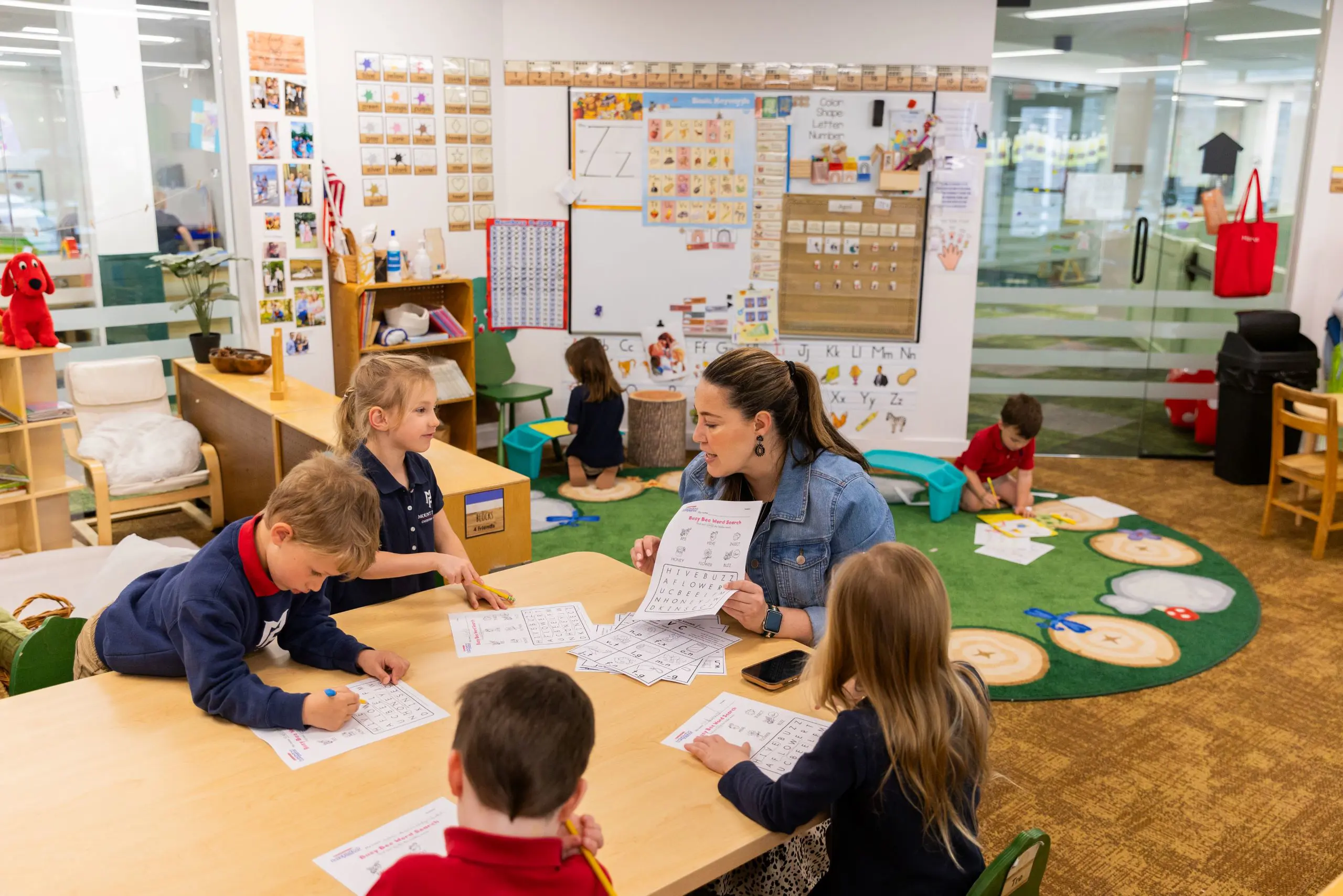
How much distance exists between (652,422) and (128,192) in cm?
291

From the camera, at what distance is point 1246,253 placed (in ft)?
20.5

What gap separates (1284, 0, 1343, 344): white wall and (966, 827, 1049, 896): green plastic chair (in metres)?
5.84

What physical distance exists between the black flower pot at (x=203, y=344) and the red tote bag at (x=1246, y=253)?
552cm

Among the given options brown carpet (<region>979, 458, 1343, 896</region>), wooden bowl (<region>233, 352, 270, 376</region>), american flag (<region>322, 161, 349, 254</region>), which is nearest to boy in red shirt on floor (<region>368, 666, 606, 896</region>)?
brown carpet (<region>979, 458, 1343, 896</region>)

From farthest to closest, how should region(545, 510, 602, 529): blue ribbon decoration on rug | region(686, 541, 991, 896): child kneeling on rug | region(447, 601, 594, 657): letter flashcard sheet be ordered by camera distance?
region(545, 510, 602, 529): blue ribbon decoration on rug < region(447, 601, 594, 657): letter flashcard sheet < region(686, 541, 991, 896): child kneeling on rug

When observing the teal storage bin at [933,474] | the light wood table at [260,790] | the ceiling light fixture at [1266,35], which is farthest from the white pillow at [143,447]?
the ceiling light fixture at [1266,35]

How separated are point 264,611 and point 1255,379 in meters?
5.65

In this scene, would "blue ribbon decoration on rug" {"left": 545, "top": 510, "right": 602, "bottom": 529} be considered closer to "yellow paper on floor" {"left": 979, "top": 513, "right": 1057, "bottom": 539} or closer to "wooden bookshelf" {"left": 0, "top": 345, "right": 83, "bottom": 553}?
"yellow paper on floor" {"left": 979, "top": 513, "right": 1057, "bottom": 539}

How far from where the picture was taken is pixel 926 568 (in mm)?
1630

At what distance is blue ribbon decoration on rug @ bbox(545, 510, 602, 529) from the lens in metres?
5.31

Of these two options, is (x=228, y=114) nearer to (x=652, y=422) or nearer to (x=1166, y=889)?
(x=652, y=422)

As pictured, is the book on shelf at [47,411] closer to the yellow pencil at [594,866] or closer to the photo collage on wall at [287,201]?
the photo collage on wall at [287,201]

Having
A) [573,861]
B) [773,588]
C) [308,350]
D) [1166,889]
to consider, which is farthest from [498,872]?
[308,350]

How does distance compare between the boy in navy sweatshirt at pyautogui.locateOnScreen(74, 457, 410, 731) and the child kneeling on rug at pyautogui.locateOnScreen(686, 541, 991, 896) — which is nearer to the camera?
the child kneeling on rug at pyautogui.locateOnScreen(686, 541, 991, 896)
